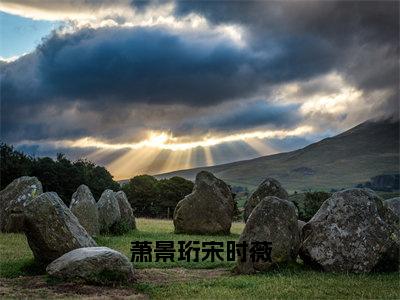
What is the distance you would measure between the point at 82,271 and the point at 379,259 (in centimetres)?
1079

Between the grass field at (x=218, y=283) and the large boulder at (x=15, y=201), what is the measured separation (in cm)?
1044

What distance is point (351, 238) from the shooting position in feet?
67.3

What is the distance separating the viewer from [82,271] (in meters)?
17.2

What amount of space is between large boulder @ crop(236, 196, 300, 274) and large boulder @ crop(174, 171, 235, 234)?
741 inches

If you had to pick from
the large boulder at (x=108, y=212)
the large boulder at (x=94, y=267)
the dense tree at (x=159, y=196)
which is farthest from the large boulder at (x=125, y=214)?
the dense tree at (x=159, y=196)

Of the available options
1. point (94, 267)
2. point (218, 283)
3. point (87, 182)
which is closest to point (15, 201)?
point (94, 267)

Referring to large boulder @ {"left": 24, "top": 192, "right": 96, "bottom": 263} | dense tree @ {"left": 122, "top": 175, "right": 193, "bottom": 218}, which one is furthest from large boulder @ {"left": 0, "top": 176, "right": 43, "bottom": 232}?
dense tree @ {"left": 122, "top": 175, "right": 193, "bottom": 218}

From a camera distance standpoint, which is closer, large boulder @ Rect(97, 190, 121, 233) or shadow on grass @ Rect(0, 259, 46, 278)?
shadow on grass @ Rect(0, 259, 46, 278)

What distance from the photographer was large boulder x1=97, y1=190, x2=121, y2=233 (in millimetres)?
34594

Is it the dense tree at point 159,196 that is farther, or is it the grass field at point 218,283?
the dense tree at point 159,196

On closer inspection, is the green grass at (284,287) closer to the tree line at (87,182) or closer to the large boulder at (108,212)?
the large boulder at (108,212)

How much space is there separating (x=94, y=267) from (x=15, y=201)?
A: 18.5 metres

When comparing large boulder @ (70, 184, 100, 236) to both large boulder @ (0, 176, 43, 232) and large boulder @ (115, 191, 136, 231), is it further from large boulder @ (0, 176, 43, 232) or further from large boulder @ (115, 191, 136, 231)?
large boulder @ (115, 191, 136, 231)

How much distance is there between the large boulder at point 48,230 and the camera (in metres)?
20.1
